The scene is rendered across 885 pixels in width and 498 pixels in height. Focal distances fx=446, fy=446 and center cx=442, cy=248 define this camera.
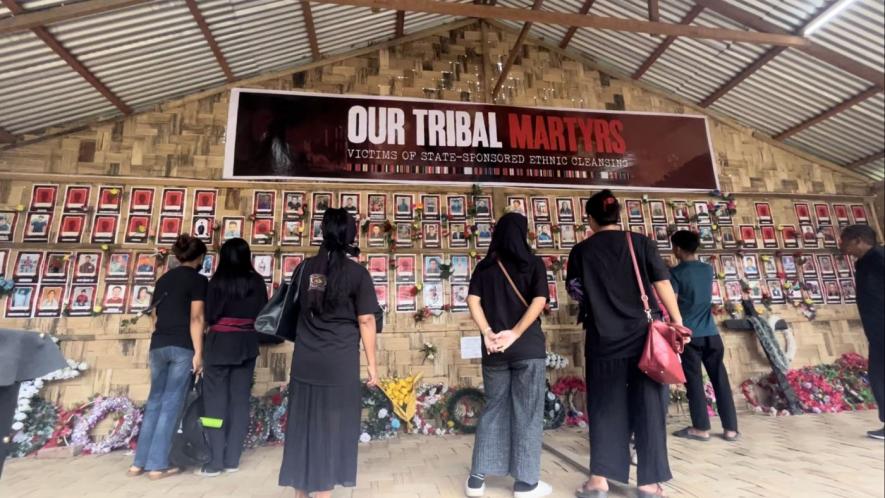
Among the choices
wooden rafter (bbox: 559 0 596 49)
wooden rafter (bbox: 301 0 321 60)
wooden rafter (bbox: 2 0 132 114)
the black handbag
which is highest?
wooden rafter (bbox: 559 0 596 49)

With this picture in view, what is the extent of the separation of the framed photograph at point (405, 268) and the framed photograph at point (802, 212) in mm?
4419

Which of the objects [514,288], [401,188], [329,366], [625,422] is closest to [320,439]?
[329,366]

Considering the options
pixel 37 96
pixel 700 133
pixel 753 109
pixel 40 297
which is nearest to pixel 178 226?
pixel 40 297

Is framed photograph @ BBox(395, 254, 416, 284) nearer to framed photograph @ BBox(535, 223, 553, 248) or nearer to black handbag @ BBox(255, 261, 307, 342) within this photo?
framed photograph @ BBox(535, 223, 553, 248)

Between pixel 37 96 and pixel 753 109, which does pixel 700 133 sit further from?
pixel 37 96

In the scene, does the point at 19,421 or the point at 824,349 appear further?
the point at 824,349

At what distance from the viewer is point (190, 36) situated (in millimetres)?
3848

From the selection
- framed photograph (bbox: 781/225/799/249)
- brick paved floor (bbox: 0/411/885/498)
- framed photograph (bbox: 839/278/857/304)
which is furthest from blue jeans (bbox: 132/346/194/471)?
framed photograph (bbox: 839/278/857/304)

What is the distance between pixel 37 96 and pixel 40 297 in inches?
67.2

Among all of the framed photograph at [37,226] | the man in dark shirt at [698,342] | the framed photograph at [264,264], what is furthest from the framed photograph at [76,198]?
the man in dark shirt at [698,342]

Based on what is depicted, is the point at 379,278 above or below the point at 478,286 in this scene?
above

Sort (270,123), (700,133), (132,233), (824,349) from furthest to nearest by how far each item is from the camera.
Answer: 1. (700,133)
2. (824,349)
3. (270,123)
4. (132,233)

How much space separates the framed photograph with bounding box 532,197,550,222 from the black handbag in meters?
3.05

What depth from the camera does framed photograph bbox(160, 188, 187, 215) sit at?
13.7ft
